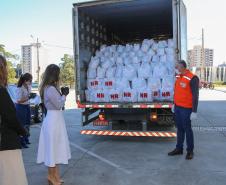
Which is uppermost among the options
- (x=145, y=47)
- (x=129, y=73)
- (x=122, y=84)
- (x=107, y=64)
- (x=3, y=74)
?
(x=145, y=47)

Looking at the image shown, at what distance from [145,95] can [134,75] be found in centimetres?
61

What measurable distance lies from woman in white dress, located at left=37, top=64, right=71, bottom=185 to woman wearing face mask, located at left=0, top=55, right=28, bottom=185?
1.42 m

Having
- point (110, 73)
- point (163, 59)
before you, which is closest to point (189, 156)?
point (163, 59)

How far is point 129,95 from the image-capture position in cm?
754

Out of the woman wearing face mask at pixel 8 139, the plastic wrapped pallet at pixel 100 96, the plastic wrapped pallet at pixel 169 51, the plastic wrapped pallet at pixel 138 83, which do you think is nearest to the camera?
the woman wearing face mask at pixel 8 139

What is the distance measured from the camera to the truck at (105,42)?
7.34 m

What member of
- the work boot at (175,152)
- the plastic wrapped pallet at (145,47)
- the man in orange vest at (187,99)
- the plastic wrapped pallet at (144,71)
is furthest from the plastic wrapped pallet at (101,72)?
the work boot at (175,152)

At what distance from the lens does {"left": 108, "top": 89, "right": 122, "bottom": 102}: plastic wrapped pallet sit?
7.59 m

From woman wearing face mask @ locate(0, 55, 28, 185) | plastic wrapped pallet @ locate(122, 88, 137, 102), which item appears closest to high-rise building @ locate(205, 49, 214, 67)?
plastic wrapped pallet @ locate(122, 88, 137, 102)

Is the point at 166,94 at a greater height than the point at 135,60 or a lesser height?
lesser

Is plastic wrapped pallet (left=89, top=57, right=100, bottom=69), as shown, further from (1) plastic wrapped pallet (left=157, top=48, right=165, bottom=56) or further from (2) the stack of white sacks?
(1) plastic wrapped pallet (left=157, top=48, right=165, bottom=56)

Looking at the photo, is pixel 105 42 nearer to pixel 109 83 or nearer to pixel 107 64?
pixel 107 64

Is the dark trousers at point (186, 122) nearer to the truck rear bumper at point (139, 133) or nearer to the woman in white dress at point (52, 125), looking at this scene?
the truck rear bumper at point (139, 133)

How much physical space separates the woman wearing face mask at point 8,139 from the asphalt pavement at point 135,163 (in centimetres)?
207
